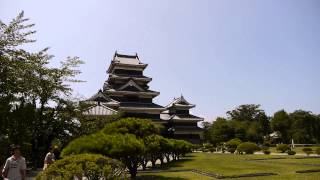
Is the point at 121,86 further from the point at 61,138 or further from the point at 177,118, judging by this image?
the point at 61,138

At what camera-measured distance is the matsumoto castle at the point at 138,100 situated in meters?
49.9

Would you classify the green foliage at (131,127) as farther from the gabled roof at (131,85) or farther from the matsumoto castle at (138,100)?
the gabled roof at (131,85)

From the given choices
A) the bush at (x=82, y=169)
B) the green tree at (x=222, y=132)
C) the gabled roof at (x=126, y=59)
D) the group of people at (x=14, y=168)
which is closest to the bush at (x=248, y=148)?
the gabled roof at (x=126, y=59)

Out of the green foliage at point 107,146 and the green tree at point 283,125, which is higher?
the green tree at point 283,125

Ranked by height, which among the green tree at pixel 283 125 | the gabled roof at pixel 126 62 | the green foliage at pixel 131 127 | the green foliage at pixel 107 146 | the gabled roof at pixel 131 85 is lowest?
the green foliage at pixel 107 146

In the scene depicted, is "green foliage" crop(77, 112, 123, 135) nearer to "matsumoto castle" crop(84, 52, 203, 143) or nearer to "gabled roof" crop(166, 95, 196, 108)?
"matsumoto castle" crop(84, 52, 203, 143)

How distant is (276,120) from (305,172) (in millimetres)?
64403

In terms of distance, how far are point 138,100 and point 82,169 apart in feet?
138

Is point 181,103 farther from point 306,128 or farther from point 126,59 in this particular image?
point 306,128

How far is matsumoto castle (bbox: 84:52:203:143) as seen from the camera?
4994cm

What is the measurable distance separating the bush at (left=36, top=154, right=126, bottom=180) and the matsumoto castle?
34878 mm

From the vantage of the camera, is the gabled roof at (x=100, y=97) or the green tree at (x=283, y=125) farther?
the green tree at (x=283, y=125)

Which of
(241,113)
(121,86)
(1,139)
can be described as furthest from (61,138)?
(241,113)

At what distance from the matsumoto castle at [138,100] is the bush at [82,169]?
34.9 metres
